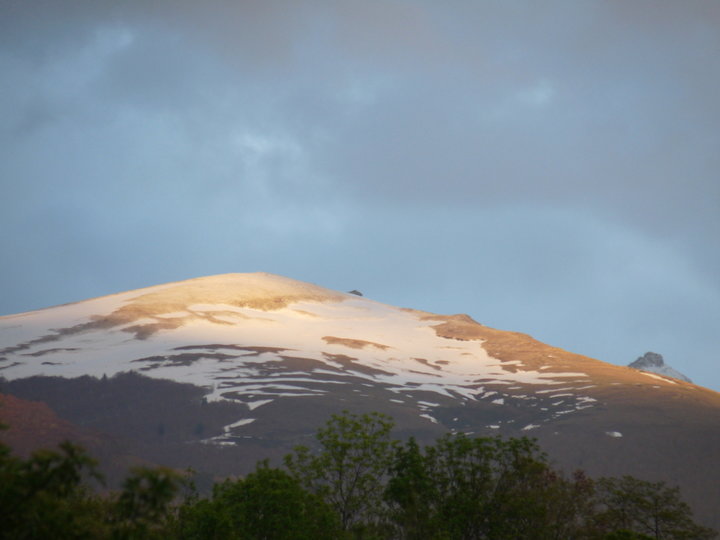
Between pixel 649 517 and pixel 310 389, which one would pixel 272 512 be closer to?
pixel 649 517

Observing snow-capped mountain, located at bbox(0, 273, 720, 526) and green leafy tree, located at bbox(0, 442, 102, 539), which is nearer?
green leafy tree, located at bbox(0, 442, 102, 539)

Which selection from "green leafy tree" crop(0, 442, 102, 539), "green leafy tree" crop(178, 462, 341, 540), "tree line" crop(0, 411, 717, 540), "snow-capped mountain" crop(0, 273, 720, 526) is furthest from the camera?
"snow-capped mountain" crop(0, 273, 720, 526)

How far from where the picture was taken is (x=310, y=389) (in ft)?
253

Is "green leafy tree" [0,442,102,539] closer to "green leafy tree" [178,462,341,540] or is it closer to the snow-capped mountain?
"green leafy tree" [178,462,341,540]

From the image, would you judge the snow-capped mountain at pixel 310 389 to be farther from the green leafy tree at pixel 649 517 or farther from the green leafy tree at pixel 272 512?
the green leafy tree at pixel 272 512

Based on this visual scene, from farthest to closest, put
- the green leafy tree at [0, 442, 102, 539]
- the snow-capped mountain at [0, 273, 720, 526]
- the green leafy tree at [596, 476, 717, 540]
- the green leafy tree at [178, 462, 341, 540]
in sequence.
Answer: the snow-capped mountain at [0, 273, 720, 526], the green leafy tree at [596, 476, 717, 540], the green leafy tree at [178, 462, 341, 540], the green leafy tree at [0, 442, 102, 539]

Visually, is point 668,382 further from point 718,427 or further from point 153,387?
point 153,387

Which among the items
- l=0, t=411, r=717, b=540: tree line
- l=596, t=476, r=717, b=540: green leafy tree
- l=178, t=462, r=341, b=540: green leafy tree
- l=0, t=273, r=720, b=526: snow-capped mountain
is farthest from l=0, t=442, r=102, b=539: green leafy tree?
l=0, t=273, r=720, b=526: snow-capped mountain

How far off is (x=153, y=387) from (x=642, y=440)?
56.5 meters

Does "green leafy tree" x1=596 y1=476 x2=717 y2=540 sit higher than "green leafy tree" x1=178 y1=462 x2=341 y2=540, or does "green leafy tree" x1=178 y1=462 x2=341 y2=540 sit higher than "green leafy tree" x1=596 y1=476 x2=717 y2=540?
"green leafy tree" x1=178 y1=462 x2=341 y2=540

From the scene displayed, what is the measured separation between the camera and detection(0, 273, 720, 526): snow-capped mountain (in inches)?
2554

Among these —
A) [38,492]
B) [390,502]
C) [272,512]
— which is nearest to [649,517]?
[390,502]

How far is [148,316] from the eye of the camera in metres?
107

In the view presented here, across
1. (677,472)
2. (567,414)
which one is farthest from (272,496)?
(567,414)
